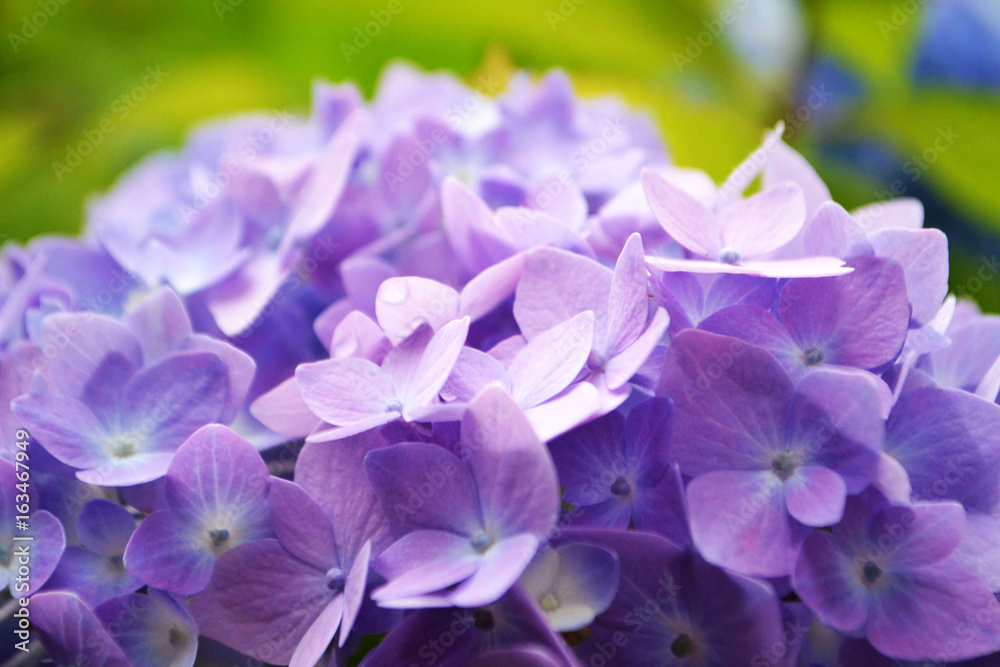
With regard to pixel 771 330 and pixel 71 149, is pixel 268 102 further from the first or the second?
pixel 771 330

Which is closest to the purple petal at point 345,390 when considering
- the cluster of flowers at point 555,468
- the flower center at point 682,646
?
the cluster of flowers at point 555,468

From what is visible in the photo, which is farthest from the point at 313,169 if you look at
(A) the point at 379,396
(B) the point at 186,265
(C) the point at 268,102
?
(C) the point at 268,102

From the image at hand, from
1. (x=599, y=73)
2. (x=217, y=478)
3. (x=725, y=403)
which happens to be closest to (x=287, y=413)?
(x=217, y=478)

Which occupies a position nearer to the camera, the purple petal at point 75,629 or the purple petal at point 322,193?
the purple petal at point 75,629

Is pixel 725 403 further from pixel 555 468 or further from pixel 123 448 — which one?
pixel 123 448

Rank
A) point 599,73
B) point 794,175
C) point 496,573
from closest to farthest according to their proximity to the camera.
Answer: point 496,573 < point 794,175 < point 599,73

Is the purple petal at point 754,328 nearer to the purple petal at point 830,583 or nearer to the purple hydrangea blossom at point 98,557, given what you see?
the purple petal at point 830,583
